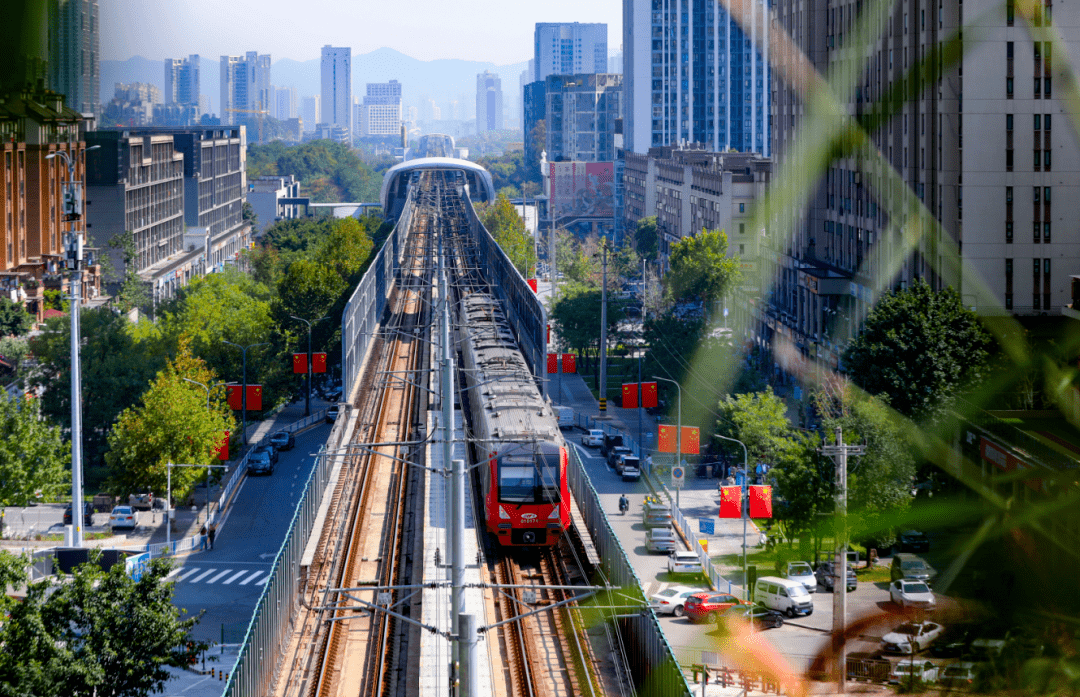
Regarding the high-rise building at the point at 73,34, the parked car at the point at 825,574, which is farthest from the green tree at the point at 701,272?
the high-rise building at the point at 73,34

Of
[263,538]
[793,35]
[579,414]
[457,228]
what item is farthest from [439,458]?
[457,228]

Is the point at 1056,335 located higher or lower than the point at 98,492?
higher

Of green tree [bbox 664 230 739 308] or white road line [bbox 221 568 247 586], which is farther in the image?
green tree [bbox 664 230 739 308]

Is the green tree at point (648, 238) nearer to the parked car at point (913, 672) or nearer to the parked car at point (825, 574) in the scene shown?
the parked car at point (825, 574)

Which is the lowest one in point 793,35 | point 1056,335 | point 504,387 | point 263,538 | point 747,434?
point 263,538

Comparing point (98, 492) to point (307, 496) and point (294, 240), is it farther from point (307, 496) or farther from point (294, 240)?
point (294, 240)

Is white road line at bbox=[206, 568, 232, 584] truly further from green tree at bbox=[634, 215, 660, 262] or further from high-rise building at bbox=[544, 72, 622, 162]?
high-rise building at bbox=[544, 72, 622, 162]

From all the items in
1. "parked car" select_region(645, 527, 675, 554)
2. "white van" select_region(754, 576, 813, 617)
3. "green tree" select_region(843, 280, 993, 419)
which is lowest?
"parked car" select_region(645, 527, 675, 554)

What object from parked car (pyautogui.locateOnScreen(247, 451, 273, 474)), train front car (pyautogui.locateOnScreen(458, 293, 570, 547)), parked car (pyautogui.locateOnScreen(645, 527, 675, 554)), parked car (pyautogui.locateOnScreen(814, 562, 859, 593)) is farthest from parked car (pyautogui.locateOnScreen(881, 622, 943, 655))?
parked car (pyautogui.locateOnScreen(247, 451, 273, 474))
